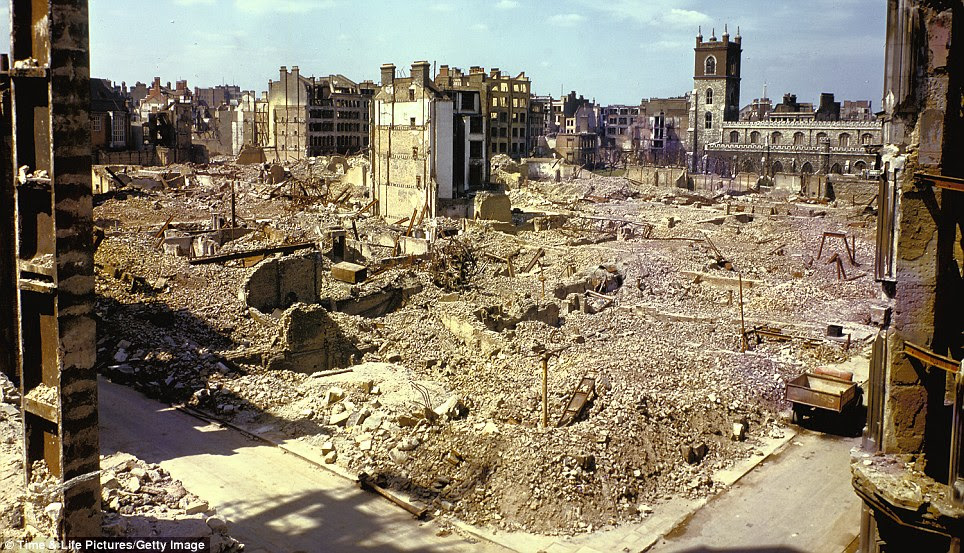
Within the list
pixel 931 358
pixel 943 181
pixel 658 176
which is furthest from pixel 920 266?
pixel 658 176

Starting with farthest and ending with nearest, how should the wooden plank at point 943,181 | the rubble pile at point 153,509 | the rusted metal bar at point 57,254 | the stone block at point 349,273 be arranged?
the stone block at point 349,273, the rubble pile at point 153,509, the rusted metal bar at point 57,254, the wooden plank at point 943,181

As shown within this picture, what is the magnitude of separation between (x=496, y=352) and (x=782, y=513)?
26.1 feet

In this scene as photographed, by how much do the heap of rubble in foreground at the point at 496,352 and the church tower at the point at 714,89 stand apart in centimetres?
5840

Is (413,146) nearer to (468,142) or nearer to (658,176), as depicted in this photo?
(468,142)

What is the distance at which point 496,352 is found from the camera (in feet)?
60.2

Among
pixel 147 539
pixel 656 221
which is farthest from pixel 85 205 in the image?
pixel 656 221

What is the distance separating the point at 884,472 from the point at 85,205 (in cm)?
765

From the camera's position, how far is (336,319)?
66.4 ft

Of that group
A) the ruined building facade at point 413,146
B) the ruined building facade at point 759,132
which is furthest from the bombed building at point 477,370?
the ruined building facade at point 759,132

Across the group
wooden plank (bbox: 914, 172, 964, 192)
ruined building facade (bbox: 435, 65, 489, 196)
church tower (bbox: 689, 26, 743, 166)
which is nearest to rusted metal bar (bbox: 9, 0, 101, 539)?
wooden plank (bbox: 914, 172, 964, 192)

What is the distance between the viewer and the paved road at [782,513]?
429 inches

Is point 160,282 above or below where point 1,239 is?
below

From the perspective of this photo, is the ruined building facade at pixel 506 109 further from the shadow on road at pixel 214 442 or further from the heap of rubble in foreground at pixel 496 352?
the shadow on road at pixel 214 442

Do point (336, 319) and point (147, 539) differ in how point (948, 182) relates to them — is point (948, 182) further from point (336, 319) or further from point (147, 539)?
point (336, 319)
